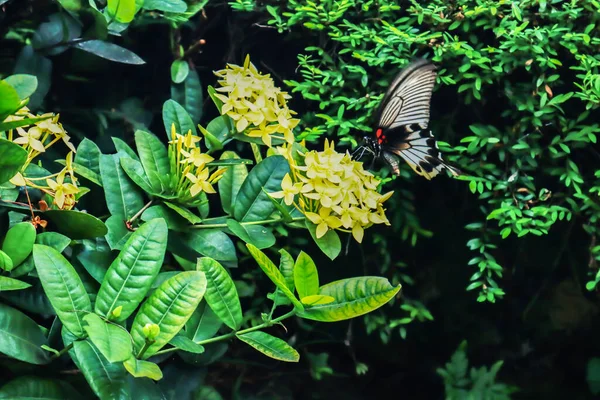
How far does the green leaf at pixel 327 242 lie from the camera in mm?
1697

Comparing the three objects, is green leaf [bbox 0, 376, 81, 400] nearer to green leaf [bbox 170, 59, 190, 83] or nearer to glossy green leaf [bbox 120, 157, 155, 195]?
glossy green leaf [bbox 120, 157, 155, 195]

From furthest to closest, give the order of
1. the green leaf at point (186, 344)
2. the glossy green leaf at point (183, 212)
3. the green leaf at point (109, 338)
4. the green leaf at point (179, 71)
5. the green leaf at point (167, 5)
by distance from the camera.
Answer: the green leaf at point (179, 71)
the green leaf at point (167, 5)
the glossy green leaf at point (183, 212)
the green leaf at point (186, 344)
the green leaf at point (109, 338)

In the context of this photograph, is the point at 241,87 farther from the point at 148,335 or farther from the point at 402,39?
the point at 148,335

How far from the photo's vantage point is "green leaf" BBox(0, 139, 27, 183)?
1.44m

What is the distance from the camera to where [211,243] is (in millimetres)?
1794

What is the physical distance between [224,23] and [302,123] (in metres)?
0.57

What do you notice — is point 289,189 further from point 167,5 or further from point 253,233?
point 167,5

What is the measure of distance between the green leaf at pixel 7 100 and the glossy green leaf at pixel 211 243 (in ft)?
1.98

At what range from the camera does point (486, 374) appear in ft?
7.28

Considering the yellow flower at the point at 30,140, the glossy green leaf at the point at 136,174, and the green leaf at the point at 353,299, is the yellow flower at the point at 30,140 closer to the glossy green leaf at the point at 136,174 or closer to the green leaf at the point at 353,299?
the glossy green leaf at the point at 136,174

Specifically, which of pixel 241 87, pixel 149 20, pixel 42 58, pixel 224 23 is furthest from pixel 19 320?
pixel 224 23

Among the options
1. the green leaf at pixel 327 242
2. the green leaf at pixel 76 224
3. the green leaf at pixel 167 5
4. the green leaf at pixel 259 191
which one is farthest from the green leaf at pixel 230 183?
the green leaf at pixel 167 5

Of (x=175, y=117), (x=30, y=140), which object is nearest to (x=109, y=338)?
(x=30, y=140)

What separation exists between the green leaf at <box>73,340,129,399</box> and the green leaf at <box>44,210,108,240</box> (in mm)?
304
